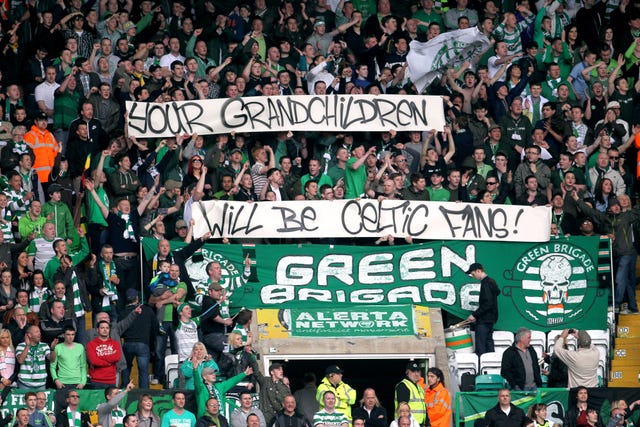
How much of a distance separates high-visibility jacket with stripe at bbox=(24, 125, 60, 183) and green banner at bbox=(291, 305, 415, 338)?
15.6 feet

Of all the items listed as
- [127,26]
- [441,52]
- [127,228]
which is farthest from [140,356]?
[441,52]

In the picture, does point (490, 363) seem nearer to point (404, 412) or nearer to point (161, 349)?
point (404, 412)

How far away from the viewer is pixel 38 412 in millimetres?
23203

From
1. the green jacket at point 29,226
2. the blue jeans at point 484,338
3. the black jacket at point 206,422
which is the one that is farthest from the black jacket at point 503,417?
the green jacket at point 29,226

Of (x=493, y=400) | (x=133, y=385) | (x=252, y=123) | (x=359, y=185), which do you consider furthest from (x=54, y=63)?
(x=493, y=400)

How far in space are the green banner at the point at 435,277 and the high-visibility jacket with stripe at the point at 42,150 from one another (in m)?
3.11

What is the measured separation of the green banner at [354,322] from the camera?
26.1 metres

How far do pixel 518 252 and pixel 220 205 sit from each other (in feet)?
14.7

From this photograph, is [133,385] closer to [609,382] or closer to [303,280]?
[303,280]

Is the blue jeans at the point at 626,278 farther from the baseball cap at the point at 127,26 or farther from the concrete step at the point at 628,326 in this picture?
the baseball cap at the point at 127,26

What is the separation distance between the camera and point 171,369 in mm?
25219

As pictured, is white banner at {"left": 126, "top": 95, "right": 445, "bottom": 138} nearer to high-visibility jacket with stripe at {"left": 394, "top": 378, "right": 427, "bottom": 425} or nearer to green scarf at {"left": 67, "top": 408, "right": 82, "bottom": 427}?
high-visibility jacket with stripe at {"left": 394, "top": 378, "right": 427, "bottom": 425}

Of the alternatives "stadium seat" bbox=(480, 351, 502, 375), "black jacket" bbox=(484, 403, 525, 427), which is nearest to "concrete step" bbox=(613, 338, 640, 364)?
"stadium seat" bbox=(480, 351, 502, 375)

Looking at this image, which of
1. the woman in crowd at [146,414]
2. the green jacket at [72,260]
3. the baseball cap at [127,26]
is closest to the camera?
the woman in crowd at [146,414]
